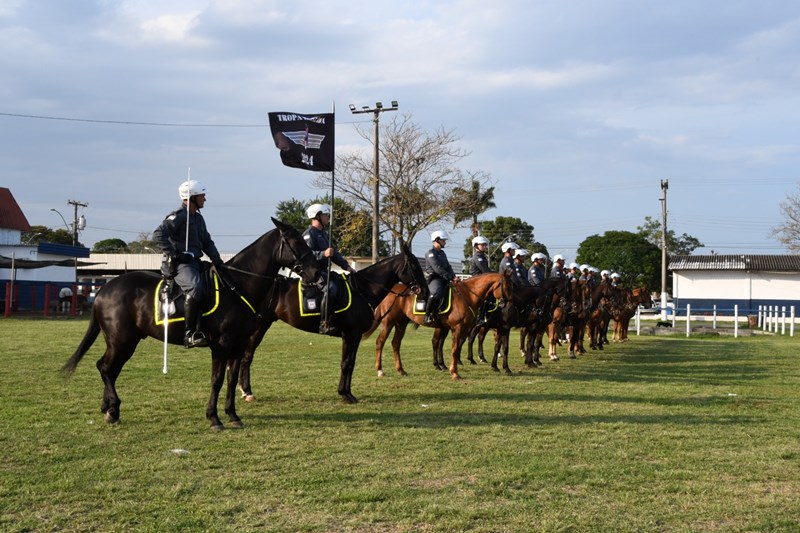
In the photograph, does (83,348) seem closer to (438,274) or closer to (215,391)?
(215,391)

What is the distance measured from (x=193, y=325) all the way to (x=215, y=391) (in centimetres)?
82

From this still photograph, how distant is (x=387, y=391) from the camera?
12820 mm

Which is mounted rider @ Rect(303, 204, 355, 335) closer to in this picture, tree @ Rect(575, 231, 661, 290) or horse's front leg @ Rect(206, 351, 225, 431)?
horse's front leg @ Rect(206, 351, 225, 431)

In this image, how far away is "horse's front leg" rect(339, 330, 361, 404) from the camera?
1148 centimetres

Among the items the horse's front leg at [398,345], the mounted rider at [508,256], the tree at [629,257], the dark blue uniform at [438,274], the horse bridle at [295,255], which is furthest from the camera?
the tree at [629,257]

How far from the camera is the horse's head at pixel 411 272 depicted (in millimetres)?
13156

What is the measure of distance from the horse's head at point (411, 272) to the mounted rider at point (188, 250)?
13.2 feet

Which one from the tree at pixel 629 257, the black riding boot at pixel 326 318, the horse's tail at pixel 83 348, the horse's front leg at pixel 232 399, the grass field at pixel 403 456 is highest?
the tree at pixel 629 257

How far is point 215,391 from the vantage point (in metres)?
9.23

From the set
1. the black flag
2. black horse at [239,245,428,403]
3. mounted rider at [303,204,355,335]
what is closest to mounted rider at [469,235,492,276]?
black horse at [239,245,428,403]

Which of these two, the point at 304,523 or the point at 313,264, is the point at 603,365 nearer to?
the point at 313,264

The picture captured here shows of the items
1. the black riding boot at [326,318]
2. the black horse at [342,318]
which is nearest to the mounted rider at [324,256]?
the black riding boot at [326,318]

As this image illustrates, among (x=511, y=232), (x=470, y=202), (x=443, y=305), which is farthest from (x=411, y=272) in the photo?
(x=511, y=232)

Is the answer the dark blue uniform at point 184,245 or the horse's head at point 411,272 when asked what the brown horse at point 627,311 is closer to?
the horse's head at point 411,272
